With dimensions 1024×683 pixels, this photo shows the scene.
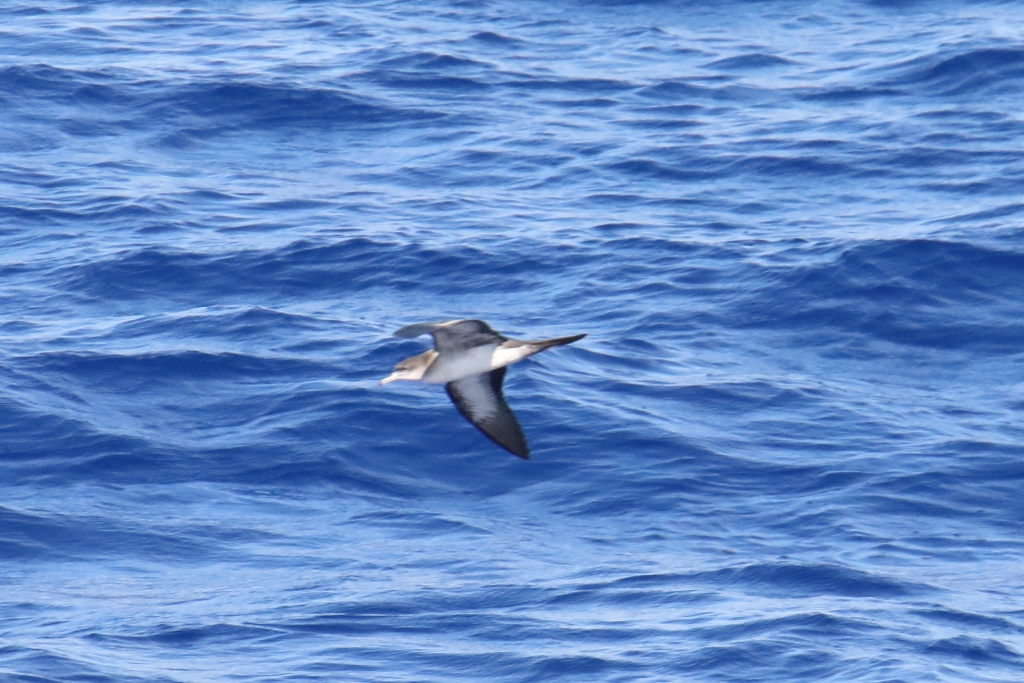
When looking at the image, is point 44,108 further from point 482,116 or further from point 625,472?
point 625,472

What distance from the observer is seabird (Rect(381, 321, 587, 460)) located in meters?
8.38

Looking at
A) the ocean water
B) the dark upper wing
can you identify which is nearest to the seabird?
the dark upper wing

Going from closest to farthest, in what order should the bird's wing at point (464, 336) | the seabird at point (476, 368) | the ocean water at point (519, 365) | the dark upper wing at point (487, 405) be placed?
the bird's wing at point (464, 336) < the seabird at point (476, 368) < the dark upper wing at point (487, 405) < the ocean water at point (519, 365)

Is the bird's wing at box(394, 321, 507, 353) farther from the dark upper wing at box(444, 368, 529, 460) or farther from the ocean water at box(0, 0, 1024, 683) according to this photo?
the ocean water at box(0, 0, 1024, 683)

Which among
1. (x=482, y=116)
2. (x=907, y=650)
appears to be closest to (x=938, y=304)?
(x=907, y=650)

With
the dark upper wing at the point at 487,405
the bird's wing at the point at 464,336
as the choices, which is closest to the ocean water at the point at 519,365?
the dark upper wing at the point at 487,405

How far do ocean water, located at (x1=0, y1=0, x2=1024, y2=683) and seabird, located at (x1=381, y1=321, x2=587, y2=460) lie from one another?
188 cm

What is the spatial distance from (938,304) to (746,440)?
302 centimetres

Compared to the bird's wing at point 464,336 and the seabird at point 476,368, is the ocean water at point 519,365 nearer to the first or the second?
the seabird at point 476,368

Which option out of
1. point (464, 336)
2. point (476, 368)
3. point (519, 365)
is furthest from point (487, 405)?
point (519, 365)

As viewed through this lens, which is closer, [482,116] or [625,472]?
[625,472]

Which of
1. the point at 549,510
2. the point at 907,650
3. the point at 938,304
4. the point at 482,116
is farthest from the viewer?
the point at 482,116

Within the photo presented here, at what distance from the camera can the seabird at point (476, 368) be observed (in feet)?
27.5

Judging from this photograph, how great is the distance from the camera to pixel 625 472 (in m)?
12.6
